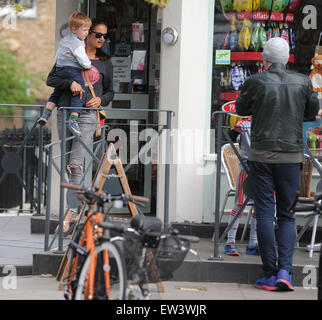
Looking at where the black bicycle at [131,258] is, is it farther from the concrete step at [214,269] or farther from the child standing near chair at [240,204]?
the child standing near chair at [240,204]

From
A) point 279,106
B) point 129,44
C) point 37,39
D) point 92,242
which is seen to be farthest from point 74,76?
point 37,39

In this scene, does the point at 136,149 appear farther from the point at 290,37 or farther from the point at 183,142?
the point at 290,37

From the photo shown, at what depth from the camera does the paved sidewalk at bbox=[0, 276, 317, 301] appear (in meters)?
6.42

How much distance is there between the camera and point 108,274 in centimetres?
492

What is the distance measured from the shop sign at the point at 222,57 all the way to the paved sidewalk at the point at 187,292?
269cm

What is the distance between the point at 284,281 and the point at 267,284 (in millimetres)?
210

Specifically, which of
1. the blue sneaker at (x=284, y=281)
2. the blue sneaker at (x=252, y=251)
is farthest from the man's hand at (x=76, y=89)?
the blue sneaker at (x=284, y=281)

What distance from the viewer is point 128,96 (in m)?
9.56

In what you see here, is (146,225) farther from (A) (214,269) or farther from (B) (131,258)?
(A) (214,269)

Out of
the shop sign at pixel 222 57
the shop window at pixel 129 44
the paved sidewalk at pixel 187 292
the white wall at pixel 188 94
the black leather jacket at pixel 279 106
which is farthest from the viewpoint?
the shop window at pixel 129 44

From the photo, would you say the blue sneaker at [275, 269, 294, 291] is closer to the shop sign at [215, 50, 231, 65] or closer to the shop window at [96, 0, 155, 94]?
the shop sign at [215, 50, 231, 65]

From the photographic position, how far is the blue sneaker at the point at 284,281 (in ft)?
21.5

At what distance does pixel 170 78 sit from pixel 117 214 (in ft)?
5.79

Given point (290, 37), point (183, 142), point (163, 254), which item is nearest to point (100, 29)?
point (183, 142)
